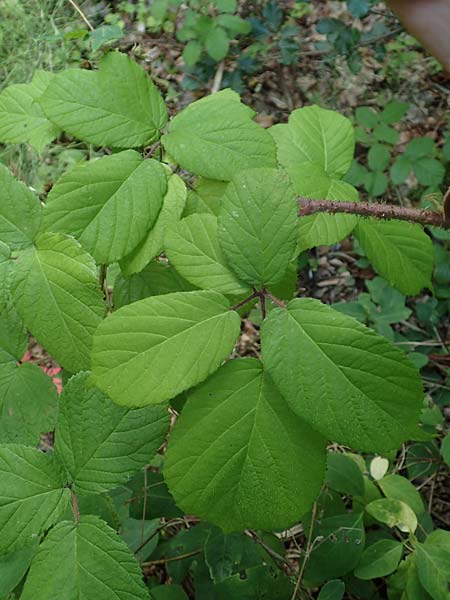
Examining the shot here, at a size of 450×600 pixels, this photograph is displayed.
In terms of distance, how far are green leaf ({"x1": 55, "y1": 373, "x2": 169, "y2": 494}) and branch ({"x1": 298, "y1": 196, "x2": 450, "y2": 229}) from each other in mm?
381

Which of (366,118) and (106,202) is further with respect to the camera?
(366,118)

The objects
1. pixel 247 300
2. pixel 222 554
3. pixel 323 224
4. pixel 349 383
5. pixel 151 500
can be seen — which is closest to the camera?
pixel 349 383

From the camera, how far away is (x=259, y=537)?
1.29 meters

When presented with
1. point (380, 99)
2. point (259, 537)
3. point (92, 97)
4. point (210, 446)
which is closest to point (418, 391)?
point (210, 446)

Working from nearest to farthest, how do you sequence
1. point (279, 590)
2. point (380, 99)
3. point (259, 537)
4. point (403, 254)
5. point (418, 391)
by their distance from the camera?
point (418, 391) → point (403, 254) → point (279, 590) → point (259, 537) → point (380, 99)

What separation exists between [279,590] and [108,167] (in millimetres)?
921

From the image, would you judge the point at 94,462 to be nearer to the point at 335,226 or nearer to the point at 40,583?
the point at 40,583

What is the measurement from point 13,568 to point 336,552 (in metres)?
0.70

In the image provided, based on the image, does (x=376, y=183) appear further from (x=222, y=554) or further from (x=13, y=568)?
(x=13, y=568)

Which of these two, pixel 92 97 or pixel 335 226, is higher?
pixel 92 97

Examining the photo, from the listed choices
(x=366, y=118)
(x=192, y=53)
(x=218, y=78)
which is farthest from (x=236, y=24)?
(x=366, y=118)

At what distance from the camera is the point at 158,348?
70 cm

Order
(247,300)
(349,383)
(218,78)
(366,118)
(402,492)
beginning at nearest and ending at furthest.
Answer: (349,383) → (247,300) → (402,492) → (366,118) → (218,78)

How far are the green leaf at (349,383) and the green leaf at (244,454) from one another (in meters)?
0.04
